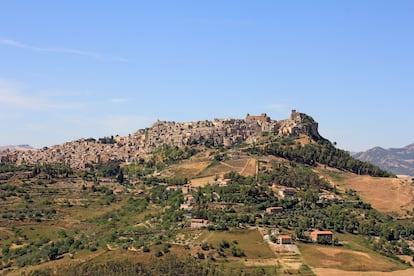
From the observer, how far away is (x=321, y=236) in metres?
79.3

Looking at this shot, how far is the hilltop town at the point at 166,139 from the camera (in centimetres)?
15138

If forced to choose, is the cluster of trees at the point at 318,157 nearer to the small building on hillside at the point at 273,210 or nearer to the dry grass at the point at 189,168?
the dry grass at the point at 189,168

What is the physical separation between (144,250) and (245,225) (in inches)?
703

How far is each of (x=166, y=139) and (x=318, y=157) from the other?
4872 cm

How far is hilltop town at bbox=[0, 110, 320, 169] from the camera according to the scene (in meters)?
151

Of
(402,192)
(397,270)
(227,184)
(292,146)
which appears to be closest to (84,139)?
(292,146)

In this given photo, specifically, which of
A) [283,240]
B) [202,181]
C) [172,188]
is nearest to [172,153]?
[202,181]

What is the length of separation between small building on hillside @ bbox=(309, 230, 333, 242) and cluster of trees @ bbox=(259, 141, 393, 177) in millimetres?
47740

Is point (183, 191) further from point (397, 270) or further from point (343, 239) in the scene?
point (397, 270)

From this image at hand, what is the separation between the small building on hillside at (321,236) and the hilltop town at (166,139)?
6477 centimetres

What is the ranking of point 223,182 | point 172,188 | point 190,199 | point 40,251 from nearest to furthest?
point 40,251 → point 190,199 → point 223,182 → point 172,188

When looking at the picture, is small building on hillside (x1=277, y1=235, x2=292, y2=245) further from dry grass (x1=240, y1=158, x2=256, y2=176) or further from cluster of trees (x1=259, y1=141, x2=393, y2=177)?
cluster of trees (x1=259, y1=141, x2=393, y2=177)

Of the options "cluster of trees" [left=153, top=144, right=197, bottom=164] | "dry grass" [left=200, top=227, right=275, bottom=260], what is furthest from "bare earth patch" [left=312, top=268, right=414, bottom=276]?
"cluster of trees" [left=153, top=144, right=197, bottom=164]

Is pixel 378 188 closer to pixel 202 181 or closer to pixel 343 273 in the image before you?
pixel 202 181
